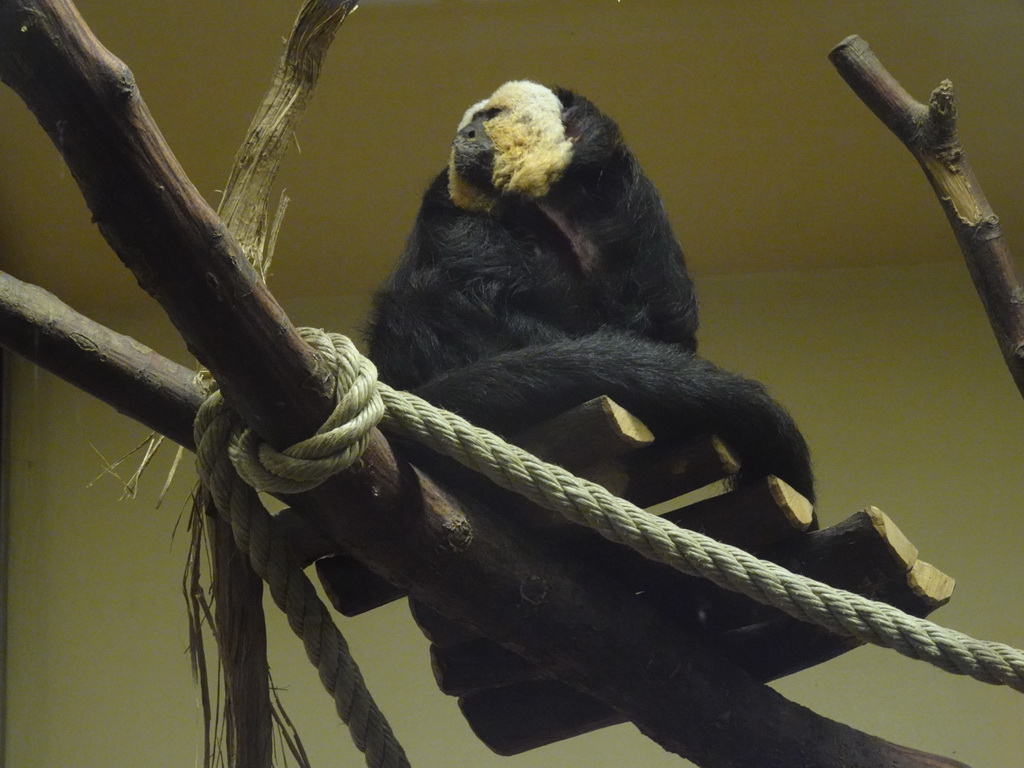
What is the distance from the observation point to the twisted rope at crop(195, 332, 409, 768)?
1.05 meters

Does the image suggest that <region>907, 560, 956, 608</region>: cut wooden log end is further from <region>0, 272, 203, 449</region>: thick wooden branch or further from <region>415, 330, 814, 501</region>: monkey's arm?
<region>0, 272, 203, 449</region>: thick wooden branch

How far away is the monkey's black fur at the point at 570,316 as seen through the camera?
130 centimetres

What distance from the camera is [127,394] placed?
120 cm

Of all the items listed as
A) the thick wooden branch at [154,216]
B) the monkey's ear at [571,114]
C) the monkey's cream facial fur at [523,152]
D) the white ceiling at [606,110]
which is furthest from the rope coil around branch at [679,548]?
the white ceiling at [606,110]

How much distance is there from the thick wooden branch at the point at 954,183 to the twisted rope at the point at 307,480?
95 centimetres

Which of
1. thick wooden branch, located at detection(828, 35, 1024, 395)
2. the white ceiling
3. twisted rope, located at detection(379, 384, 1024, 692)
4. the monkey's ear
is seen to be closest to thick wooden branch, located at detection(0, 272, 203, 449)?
twisted rope, located at detection(379, 384, 1024, 692)

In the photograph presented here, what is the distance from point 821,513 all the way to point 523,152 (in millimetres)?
1552

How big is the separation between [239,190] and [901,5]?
1.57m

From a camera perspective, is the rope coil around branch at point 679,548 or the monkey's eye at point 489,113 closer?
the rope coil around branch at point 679,548

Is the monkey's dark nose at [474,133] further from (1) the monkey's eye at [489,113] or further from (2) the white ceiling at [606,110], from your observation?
(2) the white ceiling at [606,110]

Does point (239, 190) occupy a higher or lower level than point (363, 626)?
→ higher

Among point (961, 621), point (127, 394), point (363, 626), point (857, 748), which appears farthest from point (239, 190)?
point (961, 621)

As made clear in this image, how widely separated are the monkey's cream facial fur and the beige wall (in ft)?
4.28

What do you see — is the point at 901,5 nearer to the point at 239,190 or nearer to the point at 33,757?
the point at 239,190
